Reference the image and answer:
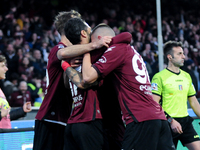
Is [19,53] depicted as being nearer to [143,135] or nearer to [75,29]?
[75,29]

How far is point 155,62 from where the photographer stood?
11281 mm

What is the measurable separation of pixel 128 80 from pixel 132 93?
5.1 inches

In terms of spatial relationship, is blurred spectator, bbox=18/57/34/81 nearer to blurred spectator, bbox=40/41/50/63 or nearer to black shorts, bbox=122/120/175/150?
blurred spectator, bbox=40/41/50/63

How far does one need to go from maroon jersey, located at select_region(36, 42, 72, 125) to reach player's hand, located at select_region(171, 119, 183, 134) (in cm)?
161

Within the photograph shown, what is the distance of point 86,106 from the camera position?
3.24 m

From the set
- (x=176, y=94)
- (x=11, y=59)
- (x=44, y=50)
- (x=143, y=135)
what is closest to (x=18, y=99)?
(x=11, y=59)

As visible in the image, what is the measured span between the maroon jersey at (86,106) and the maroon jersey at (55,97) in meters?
0.57

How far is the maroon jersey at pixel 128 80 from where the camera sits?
3078mm

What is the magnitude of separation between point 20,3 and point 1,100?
865 centimetres

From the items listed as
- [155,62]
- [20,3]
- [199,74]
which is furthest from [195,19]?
[20,3]

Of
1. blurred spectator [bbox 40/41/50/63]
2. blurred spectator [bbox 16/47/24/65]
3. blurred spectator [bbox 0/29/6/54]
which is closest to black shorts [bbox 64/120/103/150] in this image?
blurred spectator [bbox 16/47/24/65]

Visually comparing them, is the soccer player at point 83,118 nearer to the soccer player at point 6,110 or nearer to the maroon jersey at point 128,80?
the maroon jersey at point 128,80

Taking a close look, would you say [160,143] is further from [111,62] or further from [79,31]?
[79,31]

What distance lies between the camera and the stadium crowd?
30.8 ft
